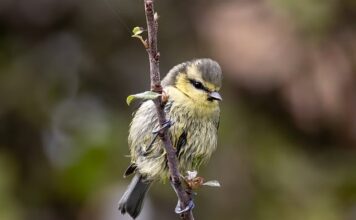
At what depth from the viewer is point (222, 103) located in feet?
21.3

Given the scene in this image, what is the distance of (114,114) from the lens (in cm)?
686

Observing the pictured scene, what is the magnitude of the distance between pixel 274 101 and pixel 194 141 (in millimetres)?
1804

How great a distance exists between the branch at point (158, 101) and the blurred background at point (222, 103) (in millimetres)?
2603

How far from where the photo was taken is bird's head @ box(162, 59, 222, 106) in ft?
14.8

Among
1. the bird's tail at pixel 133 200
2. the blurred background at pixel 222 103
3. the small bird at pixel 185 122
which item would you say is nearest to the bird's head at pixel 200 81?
the small bird at pixel 185 122

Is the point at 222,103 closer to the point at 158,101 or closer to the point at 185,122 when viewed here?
the point at 185,122

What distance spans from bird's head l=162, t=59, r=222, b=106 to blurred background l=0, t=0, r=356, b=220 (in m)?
1.44

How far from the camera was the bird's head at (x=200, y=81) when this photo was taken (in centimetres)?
450

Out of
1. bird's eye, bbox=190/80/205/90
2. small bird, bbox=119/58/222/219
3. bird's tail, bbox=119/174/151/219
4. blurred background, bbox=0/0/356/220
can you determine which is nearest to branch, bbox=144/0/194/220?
small bird, bbox=119/58/222/219

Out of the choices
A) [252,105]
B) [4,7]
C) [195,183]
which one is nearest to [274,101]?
[252,105]

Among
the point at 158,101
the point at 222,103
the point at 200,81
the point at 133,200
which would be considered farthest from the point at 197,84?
the point at 222,103

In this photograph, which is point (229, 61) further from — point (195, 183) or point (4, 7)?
point (195, 183)

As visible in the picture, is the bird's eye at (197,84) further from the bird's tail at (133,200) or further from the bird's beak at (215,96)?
the bird's tail at (133,200)

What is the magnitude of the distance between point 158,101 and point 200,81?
1.29 metres
